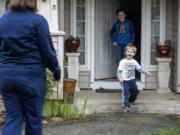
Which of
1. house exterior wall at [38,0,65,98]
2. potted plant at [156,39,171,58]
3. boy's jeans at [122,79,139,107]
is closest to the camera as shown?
boy's jeans at [122,79,139,107]

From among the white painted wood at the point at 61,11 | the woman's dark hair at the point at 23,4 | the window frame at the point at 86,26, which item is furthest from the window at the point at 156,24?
the woman's dark hair at the point at 23,4

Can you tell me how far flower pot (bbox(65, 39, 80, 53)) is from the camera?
39.0 ft

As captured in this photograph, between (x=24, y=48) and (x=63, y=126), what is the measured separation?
355 centimetres

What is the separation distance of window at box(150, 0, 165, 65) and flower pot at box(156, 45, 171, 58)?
0.36 meters

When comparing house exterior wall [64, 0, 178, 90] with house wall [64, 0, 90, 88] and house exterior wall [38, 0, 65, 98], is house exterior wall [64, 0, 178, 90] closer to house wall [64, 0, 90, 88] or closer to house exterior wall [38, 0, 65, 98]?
house wall [64, 0, 90, 88]

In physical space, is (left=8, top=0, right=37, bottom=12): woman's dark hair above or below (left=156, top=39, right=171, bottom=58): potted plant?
above

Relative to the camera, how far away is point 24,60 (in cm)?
550

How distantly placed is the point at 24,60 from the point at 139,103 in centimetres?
534

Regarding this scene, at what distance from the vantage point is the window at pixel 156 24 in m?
12.2

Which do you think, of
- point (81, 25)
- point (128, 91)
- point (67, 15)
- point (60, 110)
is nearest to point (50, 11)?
point (67, 15)

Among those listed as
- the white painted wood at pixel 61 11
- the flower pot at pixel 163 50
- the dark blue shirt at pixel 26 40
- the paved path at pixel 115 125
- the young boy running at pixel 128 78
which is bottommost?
the paved path at pixel 115 125

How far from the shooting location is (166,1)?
40.2 feet

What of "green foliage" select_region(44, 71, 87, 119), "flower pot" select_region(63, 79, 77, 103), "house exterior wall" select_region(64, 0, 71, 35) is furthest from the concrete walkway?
"house exterior wall" select_region(64, 0, 71, 35)

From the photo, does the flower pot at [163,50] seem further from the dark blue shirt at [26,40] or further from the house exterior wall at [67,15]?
the dark blue shirt at [26,40]
